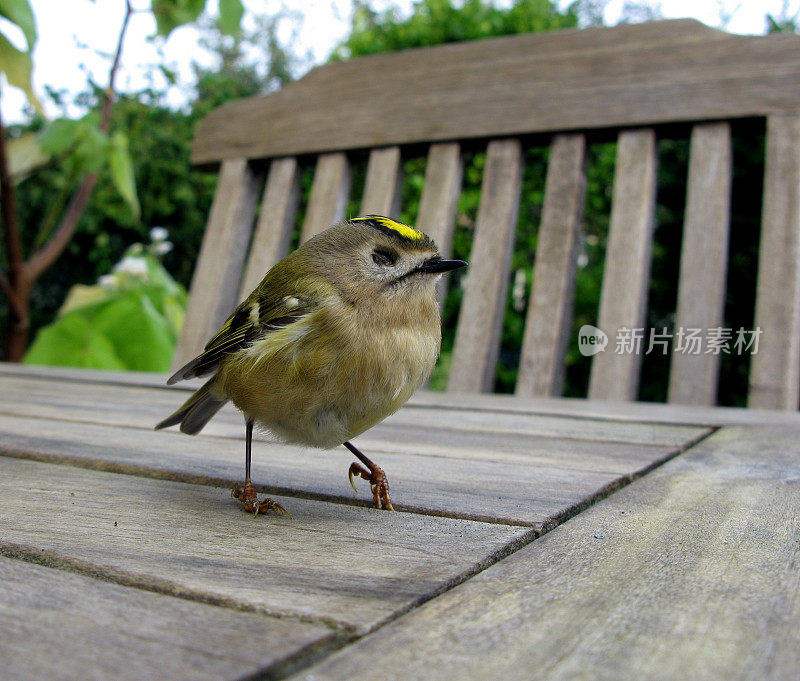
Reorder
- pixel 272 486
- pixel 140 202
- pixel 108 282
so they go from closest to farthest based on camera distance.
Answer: pixel 272 486 < pixel 108 282 < pixel 140 202

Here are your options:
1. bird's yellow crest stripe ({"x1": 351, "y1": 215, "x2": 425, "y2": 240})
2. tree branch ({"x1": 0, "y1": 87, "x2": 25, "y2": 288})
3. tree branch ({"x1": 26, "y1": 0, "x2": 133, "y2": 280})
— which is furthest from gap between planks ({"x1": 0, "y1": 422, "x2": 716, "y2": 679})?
tree branch ({"x1": 26, "y1": 0, "x2": 133, "y2": 280})

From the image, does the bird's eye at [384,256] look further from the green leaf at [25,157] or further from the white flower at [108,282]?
the white flower at [108,282]

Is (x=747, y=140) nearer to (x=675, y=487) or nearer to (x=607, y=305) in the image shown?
(x=607, y=305)

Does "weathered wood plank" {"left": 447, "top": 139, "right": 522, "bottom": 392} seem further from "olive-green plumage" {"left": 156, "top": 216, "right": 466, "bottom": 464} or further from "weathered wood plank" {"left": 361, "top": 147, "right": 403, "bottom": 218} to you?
"olive-green plumage" {"left": 156, "top": 216, "right": 466, "bottom": 464}

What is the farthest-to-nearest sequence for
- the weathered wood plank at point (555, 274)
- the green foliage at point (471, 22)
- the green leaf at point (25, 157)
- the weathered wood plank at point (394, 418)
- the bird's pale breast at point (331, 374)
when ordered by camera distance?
the green foliage at point (471, 22) < the green leaf at point (25, 157) < the weathered wood plank at point (555, 274) < the weathered wood plank at point (394, 418) < the bird's pale breast at point (331, 374)

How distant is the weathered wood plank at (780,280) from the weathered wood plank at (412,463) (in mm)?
804

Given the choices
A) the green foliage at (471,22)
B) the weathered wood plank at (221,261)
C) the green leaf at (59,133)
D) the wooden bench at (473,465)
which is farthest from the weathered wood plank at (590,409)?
the green foliage at (471,22)

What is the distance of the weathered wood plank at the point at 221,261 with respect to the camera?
2.66 metres

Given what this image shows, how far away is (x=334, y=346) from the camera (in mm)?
1061

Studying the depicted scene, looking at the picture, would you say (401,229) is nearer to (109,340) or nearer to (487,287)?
(487,287)

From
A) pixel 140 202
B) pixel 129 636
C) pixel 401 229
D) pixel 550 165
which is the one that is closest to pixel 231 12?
pixel 401 229

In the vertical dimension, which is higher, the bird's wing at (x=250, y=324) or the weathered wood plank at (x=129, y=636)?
the bird's wing at (x=250, y=324)

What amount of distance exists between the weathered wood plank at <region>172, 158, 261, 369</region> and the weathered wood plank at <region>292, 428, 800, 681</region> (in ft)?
6.64

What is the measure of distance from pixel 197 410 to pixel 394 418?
551 mm
